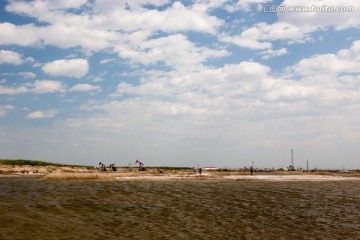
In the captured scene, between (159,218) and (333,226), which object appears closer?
(333,226)

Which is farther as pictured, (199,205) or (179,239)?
(199,205)

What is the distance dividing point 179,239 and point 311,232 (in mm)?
8657

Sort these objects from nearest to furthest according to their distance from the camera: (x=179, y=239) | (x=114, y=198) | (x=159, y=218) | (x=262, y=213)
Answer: (x=179, y=239), (x=159, y=218), (x=262, y=213), (x=114, y=198)

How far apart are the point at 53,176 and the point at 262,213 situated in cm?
4931

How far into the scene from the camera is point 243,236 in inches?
782

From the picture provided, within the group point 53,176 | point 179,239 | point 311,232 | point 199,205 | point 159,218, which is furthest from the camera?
point 53,176

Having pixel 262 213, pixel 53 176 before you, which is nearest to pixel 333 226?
pixel 262 213

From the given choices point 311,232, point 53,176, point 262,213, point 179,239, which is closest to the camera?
point 179,239

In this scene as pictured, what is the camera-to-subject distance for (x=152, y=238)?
1888 centimetres

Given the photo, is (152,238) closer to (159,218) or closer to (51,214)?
(159,218)

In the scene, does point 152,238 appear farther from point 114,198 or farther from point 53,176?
point 53,176

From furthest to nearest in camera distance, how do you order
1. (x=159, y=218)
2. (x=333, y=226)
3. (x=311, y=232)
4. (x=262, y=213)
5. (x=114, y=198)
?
(x=114, y=198) → (x=262, y=213) → (x=159, y=218) → (x=333, y=226) → (x=311, y=232)

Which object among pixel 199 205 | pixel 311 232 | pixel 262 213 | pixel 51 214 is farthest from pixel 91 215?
pixel 311 232

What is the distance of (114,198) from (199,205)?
9798mm
